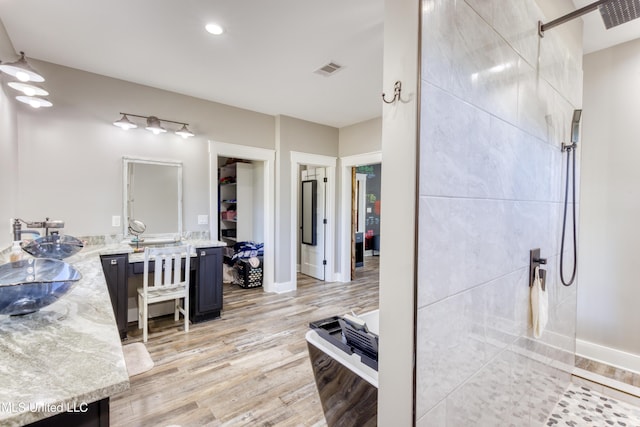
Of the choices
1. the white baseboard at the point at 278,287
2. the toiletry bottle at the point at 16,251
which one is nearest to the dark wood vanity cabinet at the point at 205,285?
the toiletry bottle at the point at 16,251

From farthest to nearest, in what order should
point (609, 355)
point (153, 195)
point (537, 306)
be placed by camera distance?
point (153, 195), point (609, 355), point (537, 306)

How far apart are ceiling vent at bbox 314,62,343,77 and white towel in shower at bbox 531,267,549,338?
2476mm

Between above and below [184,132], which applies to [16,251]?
below

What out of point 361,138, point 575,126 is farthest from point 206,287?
point 575,126

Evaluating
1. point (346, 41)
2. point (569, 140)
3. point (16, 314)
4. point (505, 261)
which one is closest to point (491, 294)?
point (505, 261)

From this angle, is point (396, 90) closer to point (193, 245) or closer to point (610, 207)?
point (610, 207)

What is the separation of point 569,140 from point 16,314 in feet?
10.2

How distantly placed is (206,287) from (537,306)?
125 inches

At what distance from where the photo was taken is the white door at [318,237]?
5453mm

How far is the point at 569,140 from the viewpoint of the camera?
196 cm

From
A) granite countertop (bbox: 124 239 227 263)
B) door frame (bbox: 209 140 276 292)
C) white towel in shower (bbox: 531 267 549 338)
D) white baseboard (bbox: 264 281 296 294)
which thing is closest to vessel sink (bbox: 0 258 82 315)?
granite countertop (bbox: 124 239 227 263)

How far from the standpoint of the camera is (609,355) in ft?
8.36

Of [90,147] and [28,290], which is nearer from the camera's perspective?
[28,290]

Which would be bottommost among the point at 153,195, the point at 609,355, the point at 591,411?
the point at 591,411
